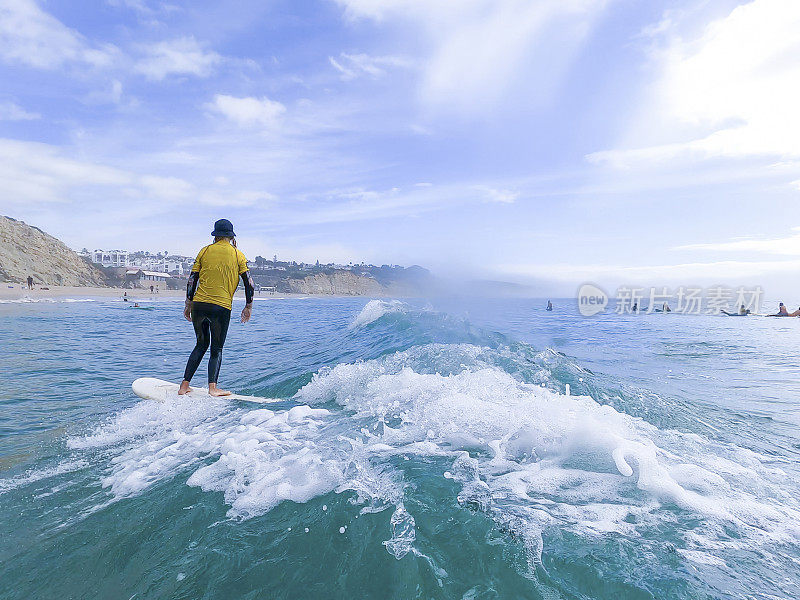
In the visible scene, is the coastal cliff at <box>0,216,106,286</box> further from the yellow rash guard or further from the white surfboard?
the yellow rash guard

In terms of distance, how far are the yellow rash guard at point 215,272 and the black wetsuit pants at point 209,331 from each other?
103 millimetres

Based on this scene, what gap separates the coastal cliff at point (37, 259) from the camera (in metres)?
54.9

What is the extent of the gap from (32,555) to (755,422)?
6.89 metres

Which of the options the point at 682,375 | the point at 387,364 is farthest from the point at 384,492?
the point at 682,375

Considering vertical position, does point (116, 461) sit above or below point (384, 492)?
below

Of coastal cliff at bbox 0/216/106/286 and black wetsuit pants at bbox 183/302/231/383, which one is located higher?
coastal cliff at bbox 0/216/106/286

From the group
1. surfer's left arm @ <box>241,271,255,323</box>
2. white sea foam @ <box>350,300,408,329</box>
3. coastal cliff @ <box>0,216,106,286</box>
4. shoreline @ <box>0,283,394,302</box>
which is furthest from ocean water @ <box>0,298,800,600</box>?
coastal cliff @ <box>0,216,106,286</box>

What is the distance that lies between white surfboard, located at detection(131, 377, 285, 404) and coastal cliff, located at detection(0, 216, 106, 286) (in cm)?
6425

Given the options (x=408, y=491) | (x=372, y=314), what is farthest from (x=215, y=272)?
(x=372, y=314)

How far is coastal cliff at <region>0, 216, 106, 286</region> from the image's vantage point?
180 feet

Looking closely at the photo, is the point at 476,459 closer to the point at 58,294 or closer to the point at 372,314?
the point at 372,314

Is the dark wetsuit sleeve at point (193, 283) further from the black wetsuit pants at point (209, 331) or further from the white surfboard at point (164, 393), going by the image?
the white surfboard at point (164, 393)

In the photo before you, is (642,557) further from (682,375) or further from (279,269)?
(279,269)

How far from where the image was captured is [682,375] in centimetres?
810
